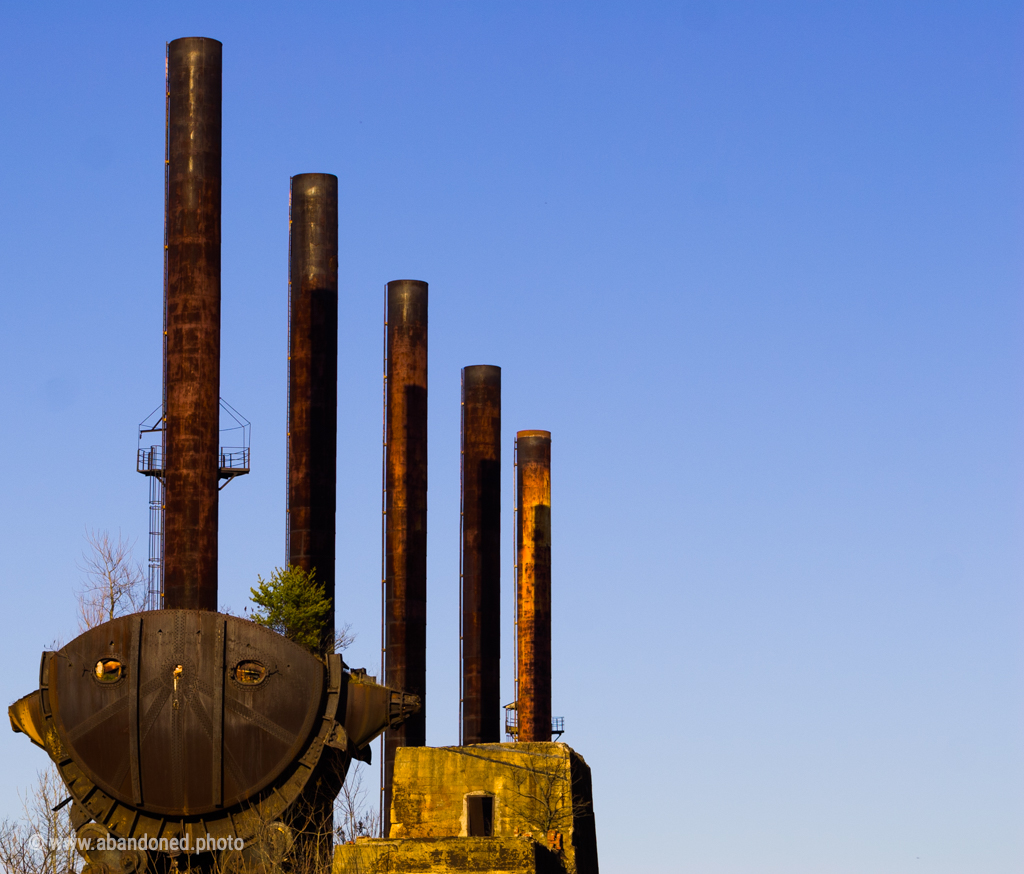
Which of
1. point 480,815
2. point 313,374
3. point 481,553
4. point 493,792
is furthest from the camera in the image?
point 481,553

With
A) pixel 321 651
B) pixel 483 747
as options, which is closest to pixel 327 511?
pixel 321 651

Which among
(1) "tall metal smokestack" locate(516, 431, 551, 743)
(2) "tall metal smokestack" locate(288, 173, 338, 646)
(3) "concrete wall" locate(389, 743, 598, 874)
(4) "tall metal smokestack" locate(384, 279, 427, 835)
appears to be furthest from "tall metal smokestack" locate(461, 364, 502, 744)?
(3) "concrete wall" locate(389, 743, 598, 874)

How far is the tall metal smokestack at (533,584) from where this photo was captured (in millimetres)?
49688

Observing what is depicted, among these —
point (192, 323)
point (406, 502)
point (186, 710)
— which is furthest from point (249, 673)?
point (406, 502)

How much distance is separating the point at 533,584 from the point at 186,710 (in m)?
26.2

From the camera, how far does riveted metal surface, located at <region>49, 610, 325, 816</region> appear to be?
24.5m

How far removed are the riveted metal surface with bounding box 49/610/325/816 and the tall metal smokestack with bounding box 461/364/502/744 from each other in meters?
23.9

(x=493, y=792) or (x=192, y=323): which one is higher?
(x=192, y=323)

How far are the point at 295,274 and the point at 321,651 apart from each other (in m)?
9.82

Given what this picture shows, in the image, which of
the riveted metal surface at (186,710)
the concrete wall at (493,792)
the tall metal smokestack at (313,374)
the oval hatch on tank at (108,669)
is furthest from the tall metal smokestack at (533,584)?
the oval hatch on tank at (108,669)

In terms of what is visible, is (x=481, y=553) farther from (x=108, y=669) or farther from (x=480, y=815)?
(x=108, y=669)

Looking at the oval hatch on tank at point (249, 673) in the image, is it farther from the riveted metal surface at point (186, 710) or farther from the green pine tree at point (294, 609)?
the green pine tree at point (294, 609)

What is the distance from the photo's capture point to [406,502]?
4412 centimetres

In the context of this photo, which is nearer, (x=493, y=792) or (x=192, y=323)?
(x=493, y=792)
